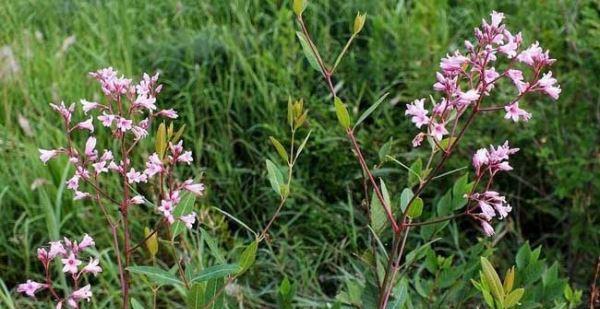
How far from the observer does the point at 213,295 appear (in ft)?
4.65

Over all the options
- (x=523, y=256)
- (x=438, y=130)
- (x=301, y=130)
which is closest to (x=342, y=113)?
(x=438, y=130)

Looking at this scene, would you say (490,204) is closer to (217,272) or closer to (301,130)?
(217,272)

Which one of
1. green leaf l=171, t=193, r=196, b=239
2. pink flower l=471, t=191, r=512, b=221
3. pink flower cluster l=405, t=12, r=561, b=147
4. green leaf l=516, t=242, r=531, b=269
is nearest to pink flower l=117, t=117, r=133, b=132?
green leaf l=171, t=193, r=196, b=239

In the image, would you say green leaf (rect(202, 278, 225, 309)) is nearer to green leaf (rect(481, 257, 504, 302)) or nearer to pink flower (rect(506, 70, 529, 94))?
green leaf (rect(481, 257, 504, 302))

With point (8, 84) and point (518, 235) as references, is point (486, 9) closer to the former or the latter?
point (518, 235)

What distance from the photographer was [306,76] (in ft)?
10.3

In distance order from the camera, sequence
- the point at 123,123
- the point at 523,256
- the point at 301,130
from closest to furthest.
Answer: the point at 123,123 < the point at 523,256 < the point at 301,130

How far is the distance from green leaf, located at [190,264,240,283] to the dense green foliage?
87cm

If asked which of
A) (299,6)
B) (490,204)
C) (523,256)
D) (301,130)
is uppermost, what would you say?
(299,6)

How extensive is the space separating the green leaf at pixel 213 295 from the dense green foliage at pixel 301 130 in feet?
2.55

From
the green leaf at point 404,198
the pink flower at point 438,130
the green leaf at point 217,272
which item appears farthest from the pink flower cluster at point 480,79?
the green leaf at point 217,272

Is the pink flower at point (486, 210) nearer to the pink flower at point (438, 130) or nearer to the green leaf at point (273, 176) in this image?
the pink flower at point (438, 130)

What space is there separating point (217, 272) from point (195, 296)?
5 centimetres

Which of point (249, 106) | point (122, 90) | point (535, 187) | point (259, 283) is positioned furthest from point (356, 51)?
point (122, 90)
